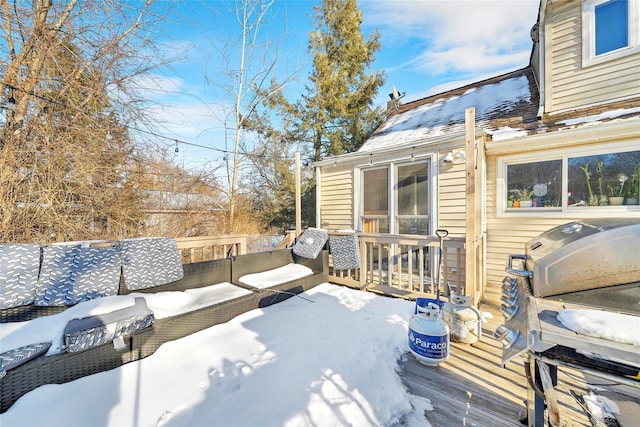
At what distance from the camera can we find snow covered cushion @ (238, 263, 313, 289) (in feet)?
11.0

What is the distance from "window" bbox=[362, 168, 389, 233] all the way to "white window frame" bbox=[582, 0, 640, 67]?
350cm

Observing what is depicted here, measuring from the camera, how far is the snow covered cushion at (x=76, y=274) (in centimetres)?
218

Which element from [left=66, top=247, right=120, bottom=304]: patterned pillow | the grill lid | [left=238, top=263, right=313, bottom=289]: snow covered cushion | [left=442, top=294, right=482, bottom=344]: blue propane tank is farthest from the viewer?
[left=238, top=263, right=313, bottom=289]: snow covered cushion

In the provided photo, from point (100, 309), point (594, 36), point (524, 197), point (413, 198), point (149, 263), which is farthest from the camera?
point (413, 198)

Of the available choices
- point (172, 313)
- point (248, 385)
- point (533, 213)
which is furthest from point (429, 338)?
point (533, 213)

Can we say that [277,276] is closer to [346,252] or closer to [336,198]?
[346,252]

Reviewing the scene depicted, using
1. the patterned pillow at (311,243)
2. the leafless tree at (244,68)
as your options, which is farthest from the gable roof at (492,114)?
the leafless tree at (244,68)

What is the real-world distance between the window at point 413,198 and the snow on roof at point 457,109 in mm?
675

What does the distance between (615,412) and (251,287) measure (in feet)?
10.3

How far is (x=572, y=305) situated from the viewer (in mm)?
1321

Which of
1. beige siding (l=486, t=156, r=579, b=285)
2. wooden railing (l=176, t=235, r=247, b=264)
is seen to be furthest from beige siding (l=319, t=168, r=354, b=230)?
beige siding (l=486, t=156, r=579, b=285)

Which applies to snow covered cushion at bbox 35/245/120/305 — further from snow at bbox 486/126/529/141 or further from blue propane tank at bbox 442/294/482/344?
snow at bbox 486/126/529/141

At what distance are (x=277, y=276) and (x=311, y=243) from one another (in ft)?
2.74

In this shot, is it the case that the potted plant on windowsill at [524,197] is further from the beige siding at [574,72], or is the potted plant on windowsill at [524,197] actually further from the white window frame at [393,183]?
the beige siding at [574,72]
